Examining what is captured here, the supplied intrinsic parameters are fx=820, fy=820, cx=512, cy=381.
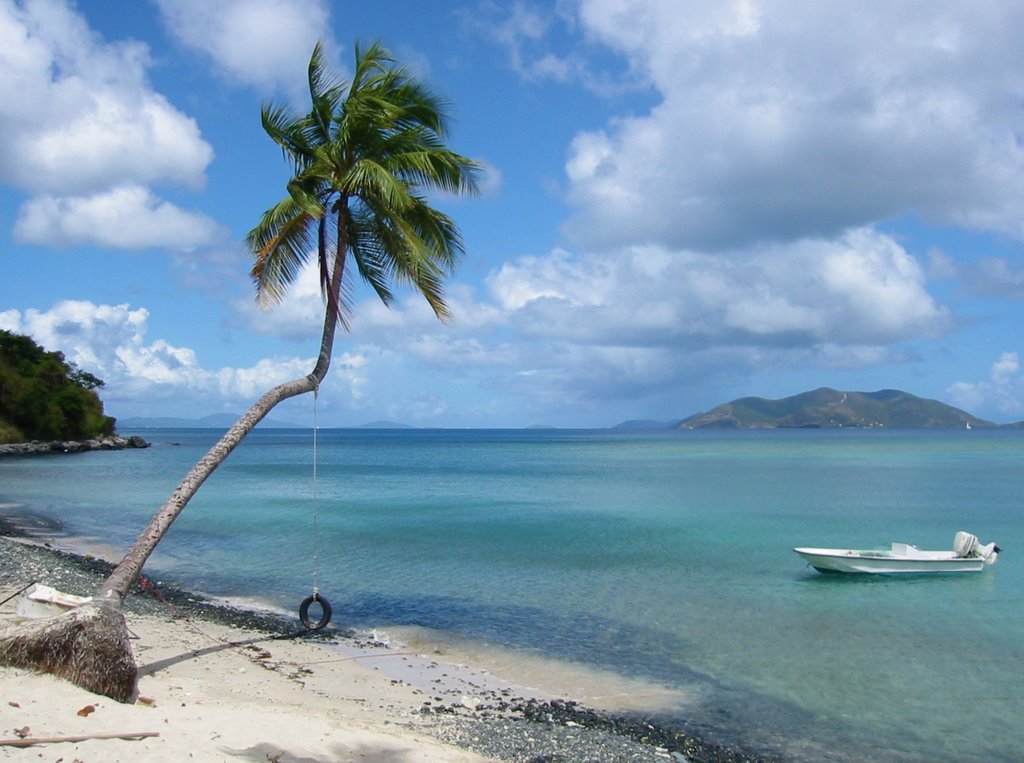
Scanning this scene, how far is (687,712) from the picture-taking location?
11.5 m

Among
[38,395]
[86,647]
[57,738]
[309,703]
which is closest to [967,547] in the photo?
[309,703]

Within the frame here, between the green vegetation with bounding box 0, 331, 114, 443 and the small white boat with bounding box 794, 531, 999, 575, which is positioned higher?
the green vegetation with bounding box 0, 331, 114, 443

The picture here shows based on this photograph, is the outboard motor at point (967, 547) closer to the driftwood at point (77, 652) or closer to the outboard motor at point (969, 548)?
the outboard motor at point (969, 548)

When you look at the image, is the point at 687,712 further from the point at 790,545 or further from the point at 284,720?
the point at 790,545

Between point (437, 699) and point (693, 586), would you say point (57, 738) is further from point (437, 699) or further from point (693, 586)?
point (693, 586)

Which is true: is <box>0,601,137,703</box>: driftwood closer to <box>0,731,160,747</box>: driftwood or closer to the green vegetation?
<box>0,731,160,747</box>: driftwood

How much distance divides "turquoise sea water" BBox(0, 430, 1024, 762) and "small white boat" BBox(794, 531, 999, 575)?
33 centimetres

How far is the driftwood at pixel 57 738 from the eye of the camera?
6711 mm

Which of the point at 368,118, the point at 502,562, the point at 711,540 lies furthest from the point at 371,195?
the point at 711,540

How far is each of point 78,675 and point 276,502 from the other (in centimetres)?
3255

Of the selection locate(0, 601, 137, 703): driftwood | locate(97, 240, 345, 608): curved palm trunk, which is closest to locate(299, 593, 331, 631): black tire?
locate(97, 240, 345, 608): curved palm trunk

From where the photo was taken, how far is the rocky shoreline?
7975 centimetres

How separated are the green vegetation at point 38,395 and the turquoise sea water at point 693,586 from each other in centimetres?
3977

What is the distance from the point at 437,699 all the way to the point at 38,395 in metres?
87.2
